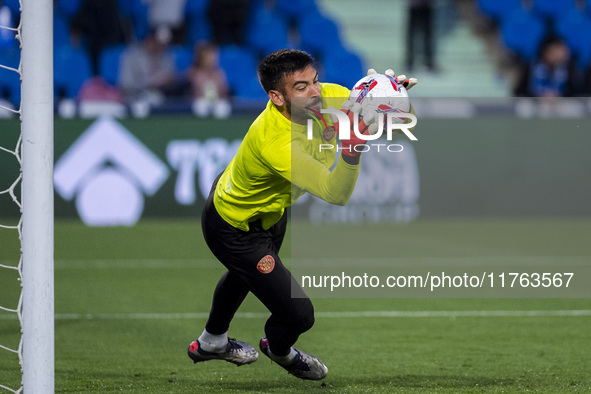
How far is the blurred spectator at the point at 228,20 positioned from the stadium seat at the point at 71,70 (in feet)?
7.55

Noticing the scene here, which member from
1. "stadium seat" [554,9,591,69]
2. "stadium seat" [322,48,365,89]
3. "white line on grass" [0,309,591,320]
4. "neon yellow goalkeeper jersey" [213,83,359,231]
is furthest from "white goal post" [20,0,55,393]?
"stadium seat" [554,9,591,69]

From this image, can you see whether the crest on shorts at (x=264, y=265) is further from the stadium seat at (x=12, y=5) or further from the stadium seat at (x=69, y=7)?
the stadium seat at (x=69, y=7)

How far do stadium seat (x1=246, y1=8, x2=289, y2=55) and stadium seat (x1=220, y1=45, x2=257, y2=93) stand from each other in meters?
0.59

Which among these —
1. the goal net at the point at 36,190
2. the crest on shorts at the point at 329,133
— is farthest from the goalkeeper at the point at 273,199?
the goal net at the point at 36,190

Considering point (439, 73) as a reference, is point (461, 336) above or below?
below

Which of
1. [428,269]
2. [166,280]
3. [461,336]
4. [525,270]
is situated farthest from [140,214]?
[461,336]

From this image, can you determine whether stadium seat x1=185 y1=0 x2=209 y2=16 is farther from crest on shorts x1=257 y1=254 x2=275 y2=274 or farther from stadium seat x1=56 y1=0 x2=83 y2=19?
crest on shorts x1=257 y1=254 x2=275 y2=274

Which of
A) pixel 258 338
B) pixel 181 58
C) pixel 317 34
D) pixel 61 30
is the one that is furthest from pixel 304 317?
pixel 317 34

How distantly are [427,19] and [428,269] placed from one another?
7319 millimetres

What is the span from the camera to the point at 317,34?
14305 mm

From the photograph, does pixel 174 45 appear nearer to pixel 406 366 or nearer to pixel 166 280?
pixel 166 280

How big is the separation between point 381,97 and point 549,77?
10.0m

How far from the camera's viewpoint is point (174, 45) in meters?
13.7

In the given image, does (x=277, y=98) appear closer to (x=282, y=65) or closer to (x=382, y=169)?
(x=282, y=65)
